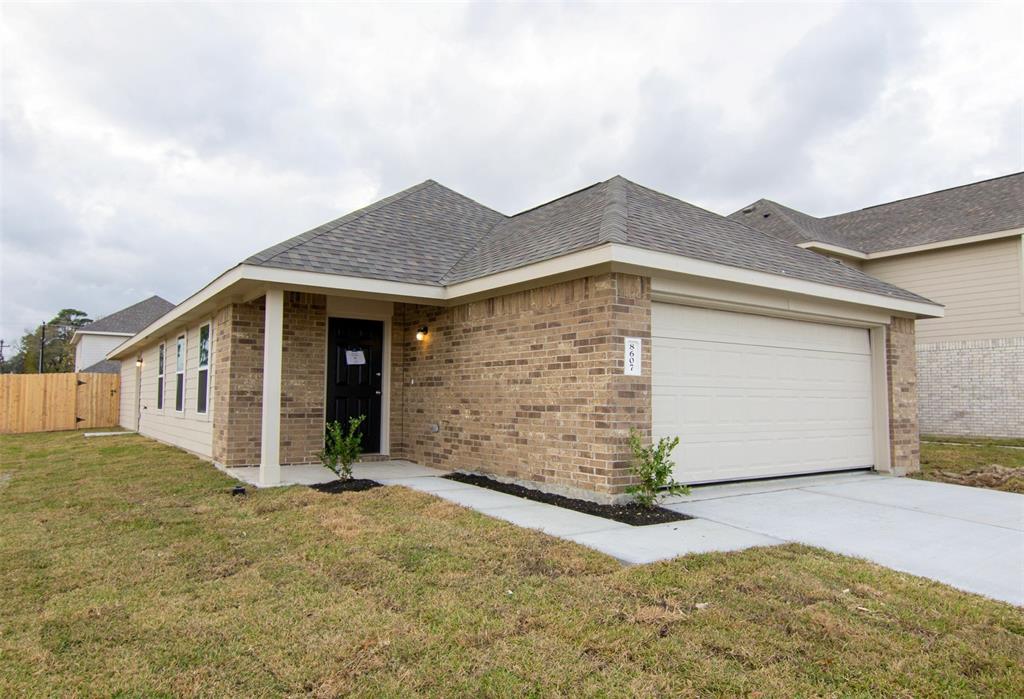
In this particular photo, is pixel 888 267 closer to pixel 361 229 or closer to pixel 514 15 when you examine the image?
pixel 514 15

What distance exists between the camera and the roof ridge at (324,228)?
22.8ft

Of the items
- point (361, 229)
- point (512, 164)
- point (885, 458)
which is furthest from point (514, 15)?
point (885, 458)

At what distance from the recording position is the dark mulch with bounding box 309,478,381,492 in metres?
6.45

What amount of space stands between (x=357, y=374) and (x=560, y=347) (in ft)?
12.4

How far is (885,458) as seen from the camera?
28.4ft

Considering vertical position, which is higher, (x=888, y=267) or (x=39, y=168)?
(x=39, y=168)

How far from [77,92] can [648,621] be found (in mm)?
13509

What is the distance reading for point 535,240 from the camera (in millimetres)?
7562

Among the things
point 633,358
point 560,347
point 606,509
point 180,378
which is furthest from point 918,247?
point 180,378

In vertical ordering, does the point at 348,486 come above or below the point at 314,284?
below

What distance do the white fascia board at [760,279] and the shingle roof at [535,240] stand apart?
3.5 inches

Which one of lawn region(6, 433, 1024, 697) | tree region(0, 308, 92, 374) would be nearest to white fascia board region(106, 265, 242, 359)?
lawn region(6, 433, 1024, 697)

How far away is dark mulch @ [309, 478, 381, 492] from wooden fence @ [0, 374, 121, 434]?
17707 millimetres

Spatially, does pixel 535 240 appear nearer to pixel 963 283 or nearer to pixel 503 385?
pixel 503 385
